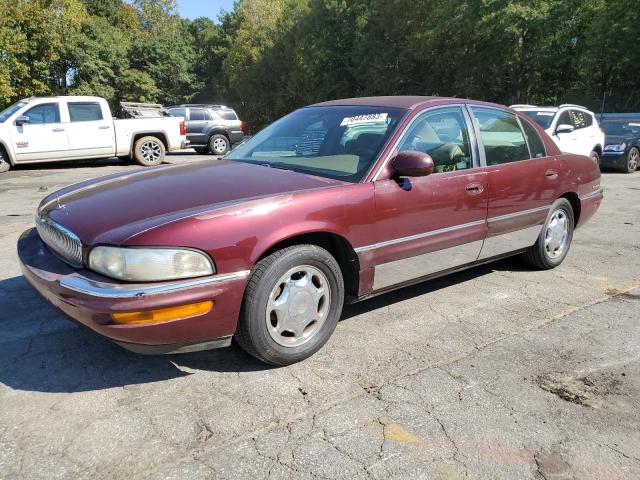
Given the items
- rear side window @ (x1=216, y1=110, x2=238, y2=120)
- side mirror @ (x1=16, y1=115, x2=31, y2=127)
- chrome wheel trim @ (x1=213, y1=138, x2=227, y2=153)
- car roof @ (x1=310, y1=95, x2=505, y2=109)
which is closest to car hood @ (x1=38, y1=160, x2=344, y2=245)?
car roof @ (x1=310, y1=95, x2=505, y2=109)

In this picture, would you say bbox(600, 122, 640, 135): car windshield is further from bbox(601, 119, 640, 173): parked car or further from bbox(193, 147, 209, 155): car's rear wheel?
bbox(193, 147, 209, 155): car's rear wheel

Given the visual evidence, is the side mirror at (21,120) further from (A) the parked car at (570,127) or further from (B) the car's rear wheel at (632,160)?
(B) the car's rear wheel at (632,160)

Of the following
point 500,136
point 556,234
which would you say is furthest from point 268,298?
point 556,234

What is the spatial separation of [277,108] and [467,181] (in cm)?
4748

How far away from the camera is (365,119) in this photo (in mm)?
3963

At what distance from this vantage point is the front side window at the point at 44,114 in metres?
12.3

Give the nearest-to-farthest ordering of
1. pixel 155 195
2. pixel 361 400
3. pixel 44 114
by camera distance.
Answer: pixel 361 400 < pixel 155 195 < pixel 44 114

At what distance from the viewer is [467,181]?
4027 millimetres

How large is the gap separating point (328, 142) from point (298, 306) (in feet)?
4.39

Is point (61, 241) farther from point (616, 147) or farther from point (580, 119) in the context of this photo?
point (616, 147)

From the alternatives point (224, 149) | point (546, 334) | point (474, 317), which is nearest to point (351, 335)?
point (474, 317)

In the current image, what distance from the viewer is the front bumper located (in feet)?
8.66

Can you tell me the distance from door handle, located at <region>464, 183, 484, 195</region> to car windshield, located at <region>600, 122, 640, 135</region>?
12183 mm

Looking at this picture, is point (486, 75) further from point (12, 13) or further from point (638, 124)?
point (12, 13)
